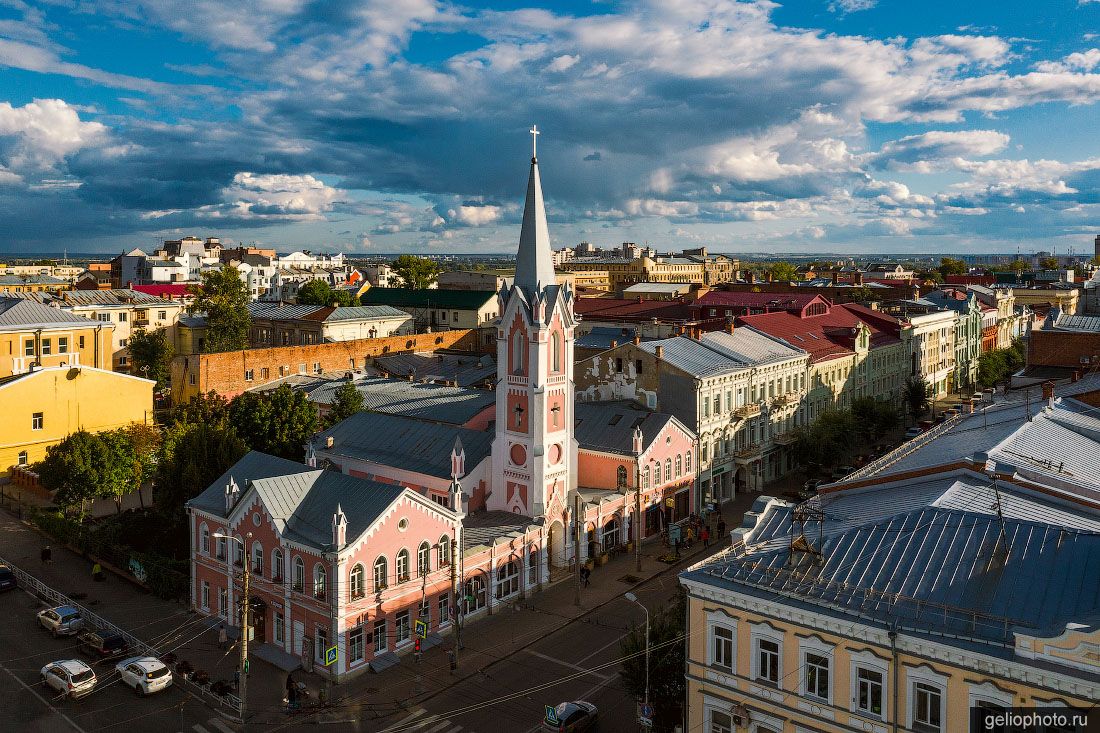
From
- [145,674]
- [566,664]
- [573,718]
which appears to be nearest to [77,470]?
[145,674]

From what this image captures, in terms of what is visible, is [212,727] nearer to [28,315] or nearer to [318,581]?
[318,581]

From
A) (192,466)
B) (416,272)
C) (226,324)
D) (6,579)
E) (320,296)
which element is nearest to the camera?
(6,579)

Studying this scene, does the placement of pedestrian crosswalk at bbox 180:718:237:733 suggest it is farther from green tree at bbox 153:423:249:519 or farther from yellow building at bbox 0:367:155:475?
yellow building at bbox 0:367:155:475

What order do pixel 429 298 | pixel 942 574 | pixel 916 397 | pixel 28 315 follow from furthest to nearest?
pixel 429 298
pixel 916 397
pixel 28 315
pixel 942 574

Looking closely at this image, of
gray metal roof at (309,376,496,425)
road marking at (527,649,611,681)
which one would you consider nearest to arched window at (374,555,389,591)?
road marking at (527,649,611,681)

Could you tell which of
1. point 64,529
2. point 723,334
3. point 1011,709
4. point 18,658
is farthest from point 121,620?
point 723,334
